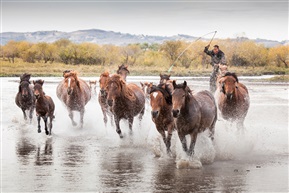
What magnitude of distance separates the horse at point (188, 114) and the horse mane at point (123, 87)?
3.12 meters

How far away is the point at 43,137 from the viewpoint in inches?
683

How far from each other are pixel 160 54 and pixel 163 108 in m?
90.2

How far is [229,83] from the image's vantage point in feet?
48.8

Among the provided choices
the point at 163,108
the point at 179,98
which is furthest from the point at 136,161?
the point at 179,98

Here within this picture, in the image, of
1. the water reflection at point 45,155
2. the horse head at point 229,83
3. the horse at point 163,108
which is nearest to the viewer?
the horse at point 163,108

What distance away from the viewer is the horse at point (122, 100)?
15617mm

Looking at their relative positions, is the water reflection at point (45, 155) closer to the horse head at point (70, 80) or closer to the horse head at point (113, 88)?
the horse head at point (113, 88)

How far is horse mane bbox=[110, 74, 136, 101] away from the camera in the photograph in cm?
1566

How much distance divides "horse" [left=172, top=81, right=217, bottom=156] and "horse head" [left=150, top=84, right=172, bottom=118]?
1.66 feet

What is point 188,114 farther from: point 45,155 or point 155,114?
point 45,155

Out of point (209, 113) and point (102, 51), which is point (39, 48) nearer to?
Answer: point (102, 51)

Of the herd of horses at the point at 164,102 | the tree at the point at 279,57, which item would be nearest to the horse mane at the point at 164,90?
the herd of horses at the point at 164,102

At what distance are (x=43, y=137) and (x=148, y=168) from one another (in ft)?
18.6

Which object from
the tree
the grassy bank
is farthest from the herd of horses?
the tree
